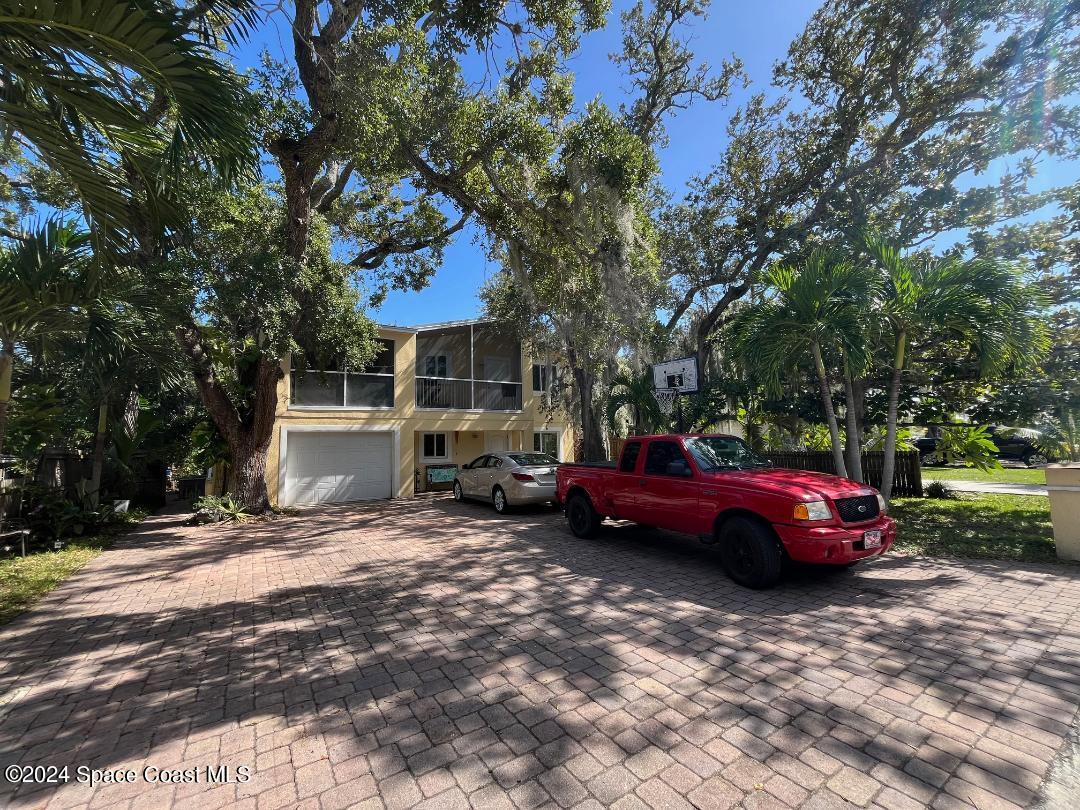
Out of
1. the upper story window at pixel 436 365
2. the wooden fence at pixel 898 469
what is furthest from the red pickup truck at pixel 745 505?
the upper story window at pixel 436 365

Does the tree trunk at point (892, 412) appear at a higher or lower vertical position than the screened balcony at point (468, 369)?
lower

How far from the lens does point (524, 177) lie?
33.3 feet

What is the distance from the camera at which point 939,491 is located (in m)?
11.2

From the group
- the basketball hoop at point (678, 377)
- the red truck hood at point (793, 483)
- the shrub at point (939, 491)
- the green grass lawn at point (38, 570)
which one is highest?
the basketball hoop at point (678, 377)

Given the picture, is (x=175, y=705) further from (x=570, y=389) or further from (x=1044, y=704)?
(x=570, y=389)

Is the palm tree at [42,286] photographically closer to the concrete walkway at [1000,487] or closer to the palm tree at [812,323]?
the palm tree at [812,323]

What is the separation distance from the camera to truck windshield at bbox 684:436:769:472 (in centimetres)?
592

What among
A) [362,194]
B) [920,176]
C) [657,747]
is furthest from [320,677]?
[920,176]

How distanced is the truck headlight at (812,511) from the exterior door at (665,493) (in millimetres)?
1180

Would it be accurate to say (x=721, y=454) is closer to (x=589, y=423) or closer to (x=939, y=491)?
(x=589, y=423)

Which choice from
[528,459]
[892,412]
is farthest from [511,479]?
[892,412]

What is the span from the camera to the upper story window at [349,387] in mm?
13586

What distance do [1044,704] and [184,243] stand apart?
1179cm

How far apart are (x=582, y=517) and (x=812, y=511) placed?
3848 mm
